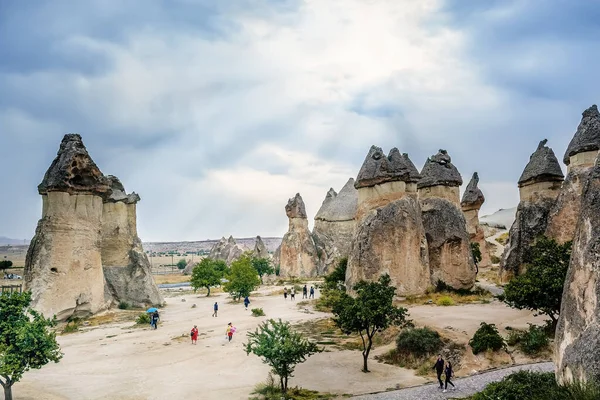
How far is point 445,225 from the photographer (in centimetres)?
3031

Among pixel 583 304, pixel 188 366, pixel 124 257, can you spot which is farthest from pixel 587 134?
pixel 124 257

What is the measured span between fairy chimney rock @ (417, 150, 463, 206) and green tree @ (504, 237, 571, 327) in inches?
568

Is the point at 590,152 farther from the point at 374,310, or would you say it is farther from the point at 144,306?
the point at 144,306

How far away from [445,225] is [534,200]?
18.9 feet

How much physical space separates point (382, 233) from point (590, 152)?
467 inches

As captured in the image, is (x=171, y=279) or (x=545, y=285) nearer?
(x=545, y=285)

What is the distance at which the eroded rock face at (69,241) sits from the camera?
27.4m

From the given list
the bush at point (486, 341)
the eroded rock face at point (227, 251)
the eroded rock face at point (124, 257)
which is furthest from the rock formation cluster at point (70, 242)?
the eroded rock face at point (227, 251)

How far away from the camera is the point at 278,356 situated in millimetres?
13133

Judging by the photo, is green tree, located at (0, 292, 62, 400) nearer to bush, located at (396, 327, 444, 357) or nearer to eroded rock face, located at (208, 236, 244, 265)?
bush, located at (396, 327, 444, 357)

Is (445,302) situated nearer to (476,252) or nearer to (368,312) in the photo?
(368,312)

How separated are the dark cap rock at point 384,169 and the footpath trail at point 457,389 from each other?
52.0 ft

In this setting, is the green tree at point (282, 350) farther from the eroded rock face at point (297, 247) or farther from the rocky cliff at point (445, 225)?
the eroded rock face at point (297, 247)

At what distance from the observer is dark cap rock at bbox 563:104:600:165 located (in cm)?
2280
